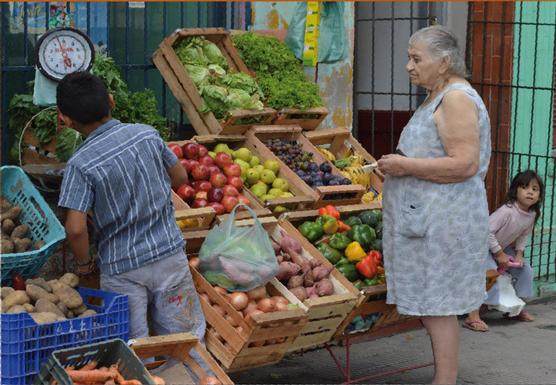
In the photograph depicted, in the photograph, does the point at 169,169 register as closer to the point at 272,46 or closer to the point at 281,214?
the point at 281,214

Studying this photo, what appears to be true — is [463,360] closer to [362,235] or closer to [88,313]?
[362,235]

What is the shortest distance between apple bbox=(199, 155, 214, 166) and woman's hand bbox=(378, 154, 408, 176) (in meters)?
1.42

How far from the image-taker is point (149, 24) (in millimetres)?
8320

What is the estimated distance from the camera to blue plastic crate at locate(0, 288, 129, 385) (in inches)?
189

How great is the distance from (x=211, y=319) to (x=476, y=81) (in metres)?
4.92

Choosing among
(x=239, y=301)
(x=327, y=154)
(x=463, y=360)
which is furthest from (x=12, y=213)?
(x=463, y=360)

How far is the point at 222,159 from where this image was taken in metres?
6.99

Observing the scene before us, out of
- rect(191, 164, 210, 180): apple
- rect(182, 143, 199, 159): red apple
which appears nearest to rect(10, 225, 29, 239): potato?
rect(191, 164, 210, 180): apple

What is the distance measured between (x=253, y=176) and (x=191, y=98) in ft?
2.69

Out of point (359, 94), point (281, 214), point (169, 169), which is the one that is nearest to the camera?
point (169, 169)

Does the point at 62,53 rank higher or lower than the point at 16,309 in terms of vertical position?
higher

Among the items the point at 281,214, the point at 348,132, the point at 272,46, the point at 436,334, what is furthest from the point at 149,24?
the point at 436,334

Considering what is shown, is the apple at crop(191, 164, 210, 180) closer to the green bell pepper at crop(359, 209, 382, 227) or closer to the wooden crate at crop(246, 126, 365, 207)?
the wooden crate at crop(246, 126, 365, 207)

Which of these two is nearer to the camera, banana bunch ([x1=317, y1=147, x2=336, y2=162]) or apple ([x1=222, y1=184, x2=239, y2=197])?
apple ([x1=222, y1=184, x2=239, y2=197])
